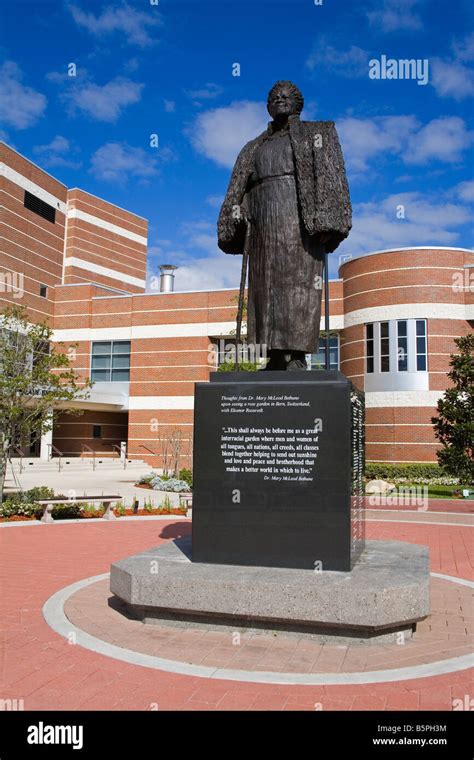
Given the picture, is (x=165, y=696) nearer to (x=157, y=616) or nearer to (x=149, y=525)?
(x=157, y=616)

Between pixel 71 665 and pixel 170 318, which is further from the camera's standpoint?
pixel 170 318

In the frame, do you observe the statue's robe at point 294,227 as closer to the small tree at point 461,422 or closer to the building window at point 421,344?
the small tree at point 461,422

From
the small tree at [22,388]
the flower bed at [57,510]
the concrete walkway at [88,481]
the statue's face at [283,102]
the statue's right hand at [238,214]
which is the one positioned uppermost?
the statue's face at [283,102]

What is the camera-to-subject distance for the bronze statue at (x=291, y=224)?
6.04 m

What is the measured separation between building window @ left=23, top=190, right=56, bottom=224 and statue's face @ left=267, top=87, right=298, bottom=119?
33684mm

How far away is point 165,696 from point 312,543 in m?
1.99

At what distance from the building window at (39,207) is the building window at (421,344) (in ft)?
78.8

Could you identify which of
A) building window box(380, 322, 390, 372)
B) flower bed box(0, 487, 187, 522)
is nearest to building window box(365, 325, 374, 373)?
building window box(380, 322, 390, 372)

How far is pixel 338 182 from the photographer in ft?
19.8

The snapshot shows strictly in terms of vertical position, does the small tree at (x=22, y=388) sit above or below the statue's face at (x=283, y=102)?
below

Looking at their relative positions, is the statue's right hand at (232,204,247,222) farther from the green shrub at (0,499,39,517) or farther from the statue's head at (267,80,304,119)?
the green shrub at (0,499,39,517)

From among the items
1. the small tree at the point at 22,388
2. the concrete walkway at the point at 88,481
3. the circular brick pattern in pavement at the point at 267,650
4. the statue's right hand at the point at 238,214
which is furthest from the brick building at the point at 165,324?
the circular brick pattern in pavement at the point at 267,650

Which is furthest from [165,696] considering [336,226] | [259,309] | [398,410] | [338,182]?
[398,410]

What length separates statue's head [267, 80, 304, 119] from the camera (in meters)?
6.41
